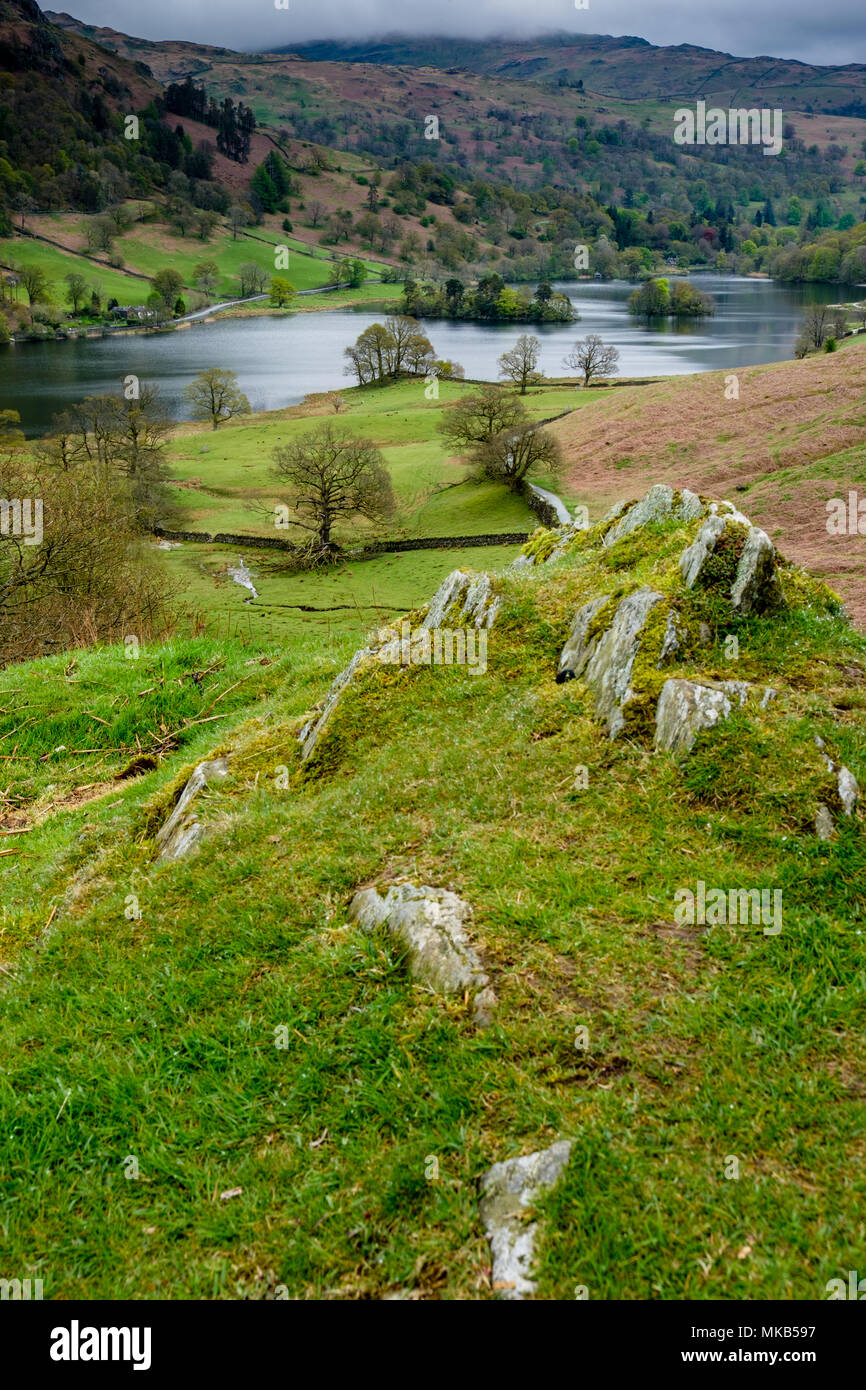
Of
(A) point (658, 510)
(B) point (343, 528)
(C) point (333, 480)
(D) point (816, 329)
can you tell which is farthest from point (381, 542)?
(D) point (816, 329)

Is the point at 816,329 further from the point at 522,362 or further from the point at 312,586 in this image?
the point at 312,586

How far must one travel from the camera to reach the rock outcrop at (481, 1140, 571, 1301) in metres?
4.61

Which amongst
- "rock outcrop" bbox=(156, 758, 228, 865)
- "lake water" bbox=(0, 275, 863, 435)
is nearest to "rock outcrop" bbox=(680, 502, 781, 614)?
"rock outcrop" bbox=(156, 758, 228, 865)

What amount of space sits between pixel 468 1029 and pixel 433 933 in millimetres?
975

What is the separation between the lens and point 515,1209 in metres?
4.93

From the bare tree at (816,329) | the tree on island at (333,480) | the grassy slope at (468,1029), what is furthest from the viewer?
the bare tree at (816,329)

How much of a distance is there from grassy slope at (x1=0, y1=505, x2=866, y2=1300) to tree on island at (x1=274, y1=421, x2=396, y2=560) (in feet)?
220

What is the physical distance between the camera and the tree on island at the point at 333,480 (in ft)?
243

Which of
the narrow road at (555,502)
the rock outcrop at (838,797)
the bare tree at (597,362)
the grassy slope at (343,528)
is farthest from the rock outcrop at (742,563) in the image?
the bare tree at (597,362)

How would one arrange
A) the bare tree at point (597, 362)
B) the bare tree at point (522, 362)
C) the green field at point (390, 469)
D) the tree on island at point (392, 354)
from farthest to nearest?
the tree on island at point (392, 354)
the bare tree at point (597, 362)
the bare tree at point (522, 362)
the green field at point (390, 469)

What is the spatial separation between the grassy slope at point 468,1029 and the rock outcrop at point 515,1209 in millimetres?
105

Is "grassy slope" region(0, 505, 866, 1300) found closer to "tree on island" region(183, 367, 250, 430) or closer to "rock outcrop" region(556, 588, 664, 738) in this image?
"rock outcrop" region(556, 588, 664, 738)

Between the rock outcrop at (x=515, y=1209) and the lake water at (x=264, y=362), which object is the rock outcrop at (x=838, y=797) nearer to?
the rock outcrop at (x=515, y=1209)

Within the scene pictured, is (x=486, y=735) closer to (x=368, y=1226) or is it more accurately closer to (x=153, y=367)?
(x=368, y=1226)
